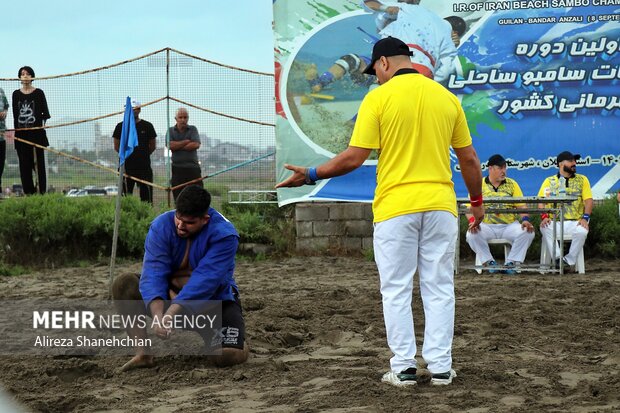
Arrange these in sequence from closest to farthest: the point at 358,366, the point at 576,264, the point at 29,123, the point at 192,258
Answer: the point at 358,366 → the point at 192,258 → the point at 576,264 → the point at 29,123

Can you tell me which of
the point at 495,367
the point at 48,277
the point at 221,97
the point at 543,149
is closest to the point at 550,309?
the point at 495,367

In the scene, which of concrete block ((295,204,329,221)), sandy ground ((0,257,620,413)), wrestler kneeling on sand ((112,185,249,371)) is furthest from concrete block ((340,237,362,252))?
wrestler kneeling on sand ((112,185,249,371))

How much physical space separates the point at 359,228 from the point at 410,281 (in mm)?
8646

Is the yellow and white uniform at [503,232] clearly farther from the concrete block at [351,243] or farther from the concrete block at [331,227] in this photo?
the concrete block at [331,227]

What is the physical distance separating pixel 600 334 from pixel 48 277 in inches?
291

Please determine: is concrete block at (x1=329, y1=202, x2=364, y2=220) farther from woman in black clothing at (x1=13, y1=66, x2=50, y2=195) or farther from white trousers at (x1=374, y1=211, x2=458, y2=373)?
white trousers at (x1=374, y1=211, x2=458, y2=373)

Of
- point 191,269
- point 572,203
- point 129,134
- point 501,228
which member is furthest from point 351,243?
point 191,269

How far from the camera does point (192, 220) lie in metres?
6.96

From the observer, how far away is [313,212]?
14953 mm

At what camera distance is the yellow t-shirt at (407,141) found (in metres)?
6.19

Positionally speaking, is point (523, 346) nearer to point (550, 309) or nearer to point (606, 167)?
point (550, 309)

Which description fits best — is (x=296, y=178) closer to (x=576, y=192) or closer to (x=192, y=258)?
(x=192, y=258)

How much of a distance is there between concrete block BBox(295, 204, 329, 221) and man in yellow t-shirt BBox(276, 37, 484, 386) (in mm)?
8620

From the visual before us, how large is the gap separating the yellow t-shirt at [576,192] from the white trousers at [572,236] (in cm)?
15
